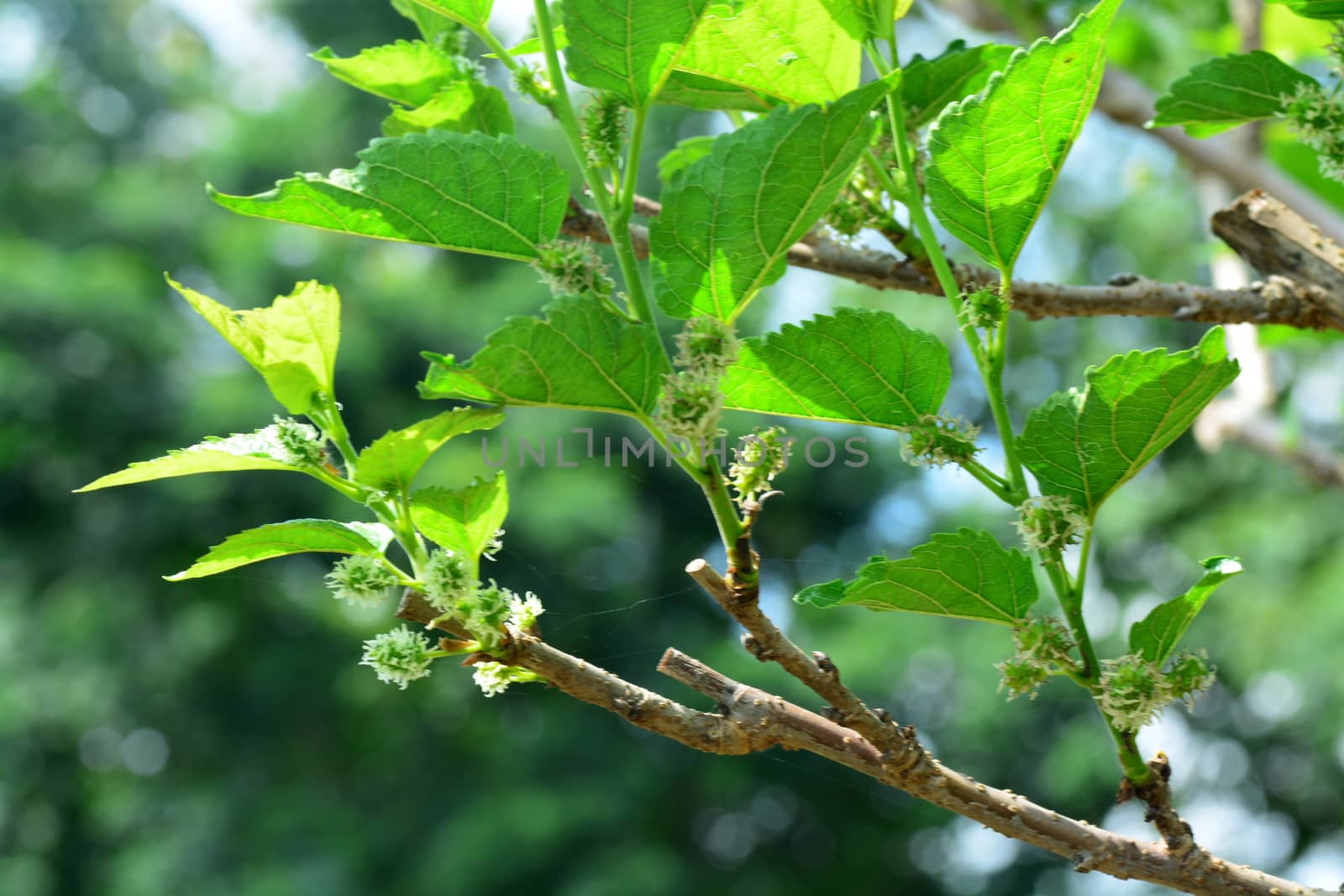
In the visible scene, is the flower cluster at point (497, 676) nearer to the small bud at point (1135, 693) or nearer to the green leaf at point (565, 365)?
the green leaf at point (565, 365)

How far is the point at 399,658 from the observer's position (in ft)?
1.37

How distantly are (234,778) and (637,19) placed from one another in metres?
7.57

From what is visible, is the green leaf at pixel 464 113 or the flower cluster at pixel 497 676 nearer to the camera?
the flower cluster at pixel 497 676

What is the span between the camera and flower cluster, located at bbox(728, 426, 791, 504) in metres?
0.41

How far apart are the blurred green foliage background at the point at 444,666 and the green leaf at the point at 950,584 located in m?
4.39

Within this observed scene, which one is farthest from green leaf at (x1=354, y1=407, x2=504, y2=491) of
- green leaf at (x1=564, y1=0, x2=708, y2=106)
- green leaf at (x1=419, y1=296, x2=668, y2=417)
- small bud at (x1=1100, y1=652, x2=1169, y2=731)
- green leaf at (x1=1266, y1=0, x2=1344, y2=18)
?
green leaf at (x1=1266, y1=0, x2=1344, y2=18)

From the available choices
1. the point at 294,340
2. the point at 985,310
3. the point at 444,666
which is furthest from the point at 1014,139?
the point at 444,666

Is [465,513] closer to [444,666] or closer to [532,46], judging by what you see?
[532,46]

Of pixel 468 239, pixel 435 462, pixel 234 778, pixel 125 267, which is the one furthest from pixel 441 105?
pixel 125 267

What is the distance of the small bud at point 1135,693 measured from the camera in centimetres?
43

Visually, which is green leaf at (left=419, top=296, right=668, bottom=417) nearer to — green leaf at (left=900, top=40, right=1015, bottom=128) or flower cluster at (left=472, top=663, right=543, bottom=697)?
flower cluster at (left=472, top=663, right=543, bottom=697)

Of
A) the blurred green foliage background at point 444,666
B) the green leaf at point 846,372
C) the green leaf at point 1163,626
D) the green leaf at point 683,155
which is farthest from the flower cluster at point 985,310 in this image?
the blurred green foliage background at point 444,666

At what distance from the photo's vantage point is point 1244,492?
23.2 feet

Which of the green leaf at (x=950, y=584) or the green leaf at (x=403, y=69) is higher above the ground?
the green leaf at (x=403, y=69)
